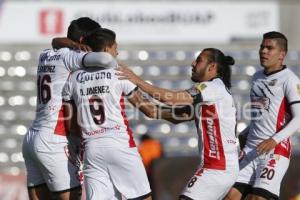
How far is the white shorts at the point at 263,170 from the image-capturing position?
8.73 meters

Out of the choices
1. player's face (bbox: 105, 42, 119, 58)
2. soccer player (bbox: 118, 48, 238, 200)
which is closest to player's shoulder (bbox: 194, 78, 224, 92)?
soccer player (bbox: 118, 48, 238, 200)

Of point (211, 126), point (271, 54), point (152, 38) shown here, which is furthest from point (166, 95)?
point (152, 38)

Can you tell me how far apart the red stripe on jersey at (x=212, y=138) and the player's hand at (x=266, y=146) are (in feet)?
2.08

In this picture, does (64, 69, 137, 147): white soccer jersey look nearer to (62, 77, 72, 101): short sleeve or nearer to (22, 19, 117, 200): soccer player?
(62, 77, 72, 101): short sleeve

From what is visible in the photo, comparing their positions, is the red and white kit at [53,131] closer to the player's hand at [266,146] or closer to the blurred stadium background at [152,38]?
the player's hand at [266,146]

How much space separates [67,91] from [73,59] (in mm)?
321

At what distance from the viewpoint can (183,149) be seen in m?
16.9

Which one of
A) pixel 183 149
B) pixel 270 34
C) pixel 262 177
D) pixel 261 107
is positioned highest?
pixel 270 34

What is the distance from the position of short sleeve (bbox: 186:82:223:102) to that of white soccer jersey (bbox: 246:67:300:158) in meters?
1.03

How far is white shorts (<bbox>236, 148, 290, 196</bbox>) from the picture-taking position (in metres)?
8.73

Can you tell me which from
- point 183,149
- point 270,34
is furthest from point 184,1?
point 270,34

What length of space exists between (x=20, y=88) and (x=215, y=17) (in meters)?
4.28

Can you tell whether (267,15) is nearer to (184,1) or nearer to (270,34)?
(184,1)

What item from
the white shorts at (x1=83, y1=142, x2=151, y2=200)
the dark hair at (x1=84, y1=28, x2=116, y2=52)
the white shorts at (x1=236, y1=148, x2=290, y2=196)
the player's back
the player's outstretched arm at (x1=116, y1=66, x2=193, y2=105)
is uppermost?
the dark hair at (x1=84, y1=28, x2=116, y2=52)
